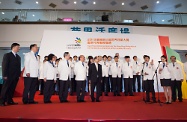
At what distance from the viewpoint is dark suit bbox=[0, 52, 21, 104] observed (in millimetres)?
3529

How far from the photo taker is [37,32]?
8359 millimetres

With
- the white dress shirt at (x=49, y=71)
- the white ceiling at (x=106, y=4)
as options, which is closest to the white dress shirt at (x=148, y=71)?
the white dress shirt at (x=49, y=71)

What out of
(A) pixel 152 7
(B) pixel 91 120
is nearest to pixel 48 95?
(B) pixel 91 120

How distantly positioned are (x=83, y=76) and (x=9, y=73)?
6.13 feet

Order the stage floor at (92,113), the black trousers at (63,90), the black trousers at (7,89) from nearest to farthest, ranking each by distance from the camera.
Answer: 1. the stage floor at (92,113)
2. the black trousers at (7,89)
3. the black trousers at (63,90)

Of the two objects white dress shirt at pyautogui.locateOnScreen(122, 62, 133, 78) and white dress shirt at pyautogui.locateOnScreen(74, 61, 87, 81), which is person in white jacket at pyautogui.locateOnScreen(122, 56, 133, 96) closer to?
white dress shirt at pyautogui.locateOnScreen(122, 62, 133, 78)

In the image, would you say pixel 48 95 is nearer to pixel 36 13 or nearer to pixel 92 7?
pixel 36 13

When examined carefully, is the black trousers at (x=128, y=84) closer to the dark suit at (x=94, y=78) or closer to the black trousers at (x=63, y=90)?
the dark suit at (x=94, y=78)

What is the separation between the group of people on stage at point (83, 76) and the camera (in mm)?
3760

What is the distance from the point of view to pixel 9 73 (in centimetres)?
364

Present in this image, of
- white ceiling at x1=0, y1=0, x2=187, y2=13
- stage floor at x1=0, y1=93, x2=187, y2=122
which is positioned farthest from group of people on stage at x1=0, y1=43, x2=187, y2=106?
white ceiling at x1=0, y1=0, x2=187, y2=13

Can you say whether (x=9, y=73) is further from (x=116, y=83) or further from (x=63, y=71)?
(x=116, y=83)

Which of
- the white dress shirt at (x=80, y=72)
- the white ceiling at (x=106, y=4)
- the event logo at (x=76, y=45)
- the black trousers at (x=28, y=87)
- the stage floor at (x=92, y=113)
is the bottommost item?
the stage floor at (x=92, y=113)

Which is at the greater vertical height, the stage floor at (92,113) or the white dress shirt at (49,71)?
the white dress shirt at (49,71)
